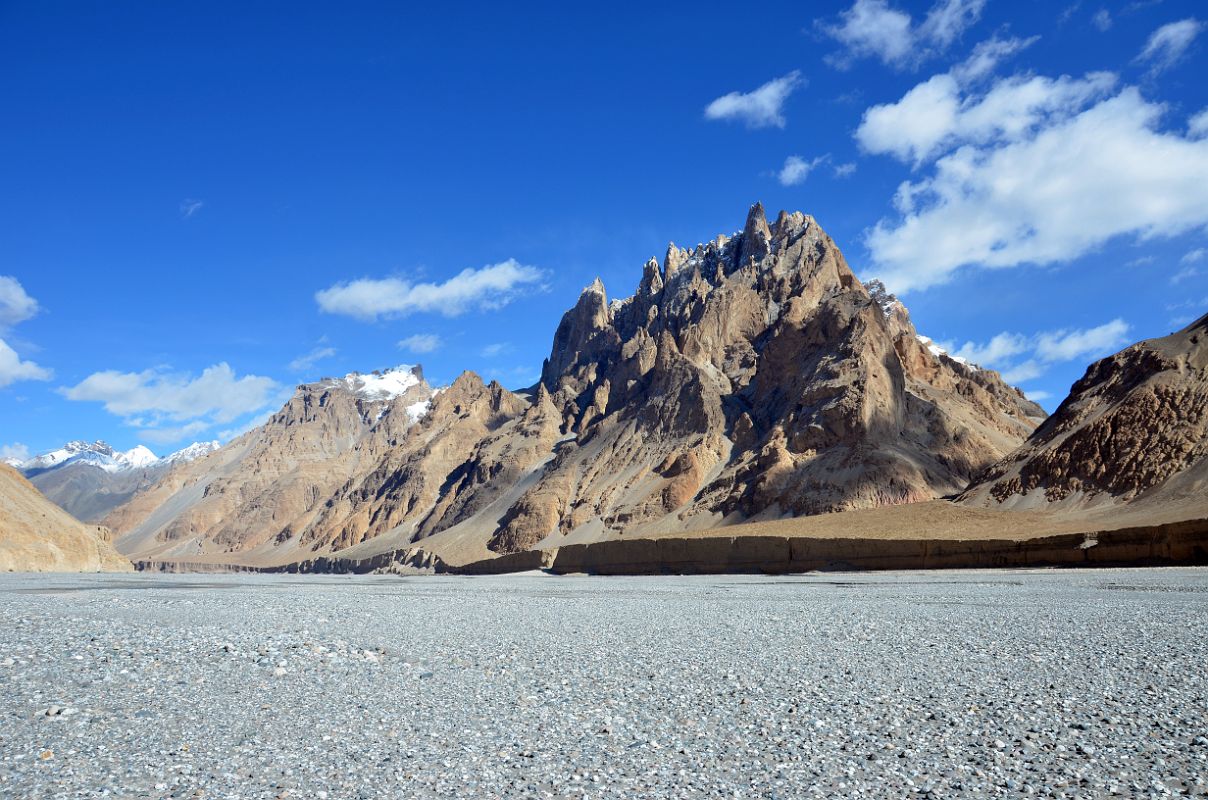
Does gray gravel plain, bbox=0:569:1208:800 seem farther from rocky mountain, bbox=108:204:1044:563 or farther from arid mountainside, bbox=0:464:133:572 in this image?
rocky mountain, bbox=108:204:1044:563

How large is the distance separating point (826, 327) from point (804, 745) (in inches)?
3659

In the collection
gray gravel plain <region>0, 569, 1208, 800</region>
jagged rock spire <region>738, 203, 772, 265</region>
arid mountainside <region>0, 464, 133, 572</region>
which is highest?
jagged rock spire <region>738, 203, 772, 265</region>

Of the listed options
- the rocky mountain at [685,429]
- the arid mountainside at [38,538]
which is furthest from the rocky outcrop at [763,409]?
the arid mountainside at [38,538]

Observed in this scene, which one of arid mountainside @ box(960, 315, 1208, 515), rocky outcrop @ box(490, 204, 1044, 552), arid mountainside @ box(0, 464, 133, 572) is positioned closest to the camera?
arid mountainside @ box(960, 315, 1208, 515)

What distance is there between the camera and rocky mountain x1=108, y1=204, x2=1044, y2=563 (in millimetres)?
82125

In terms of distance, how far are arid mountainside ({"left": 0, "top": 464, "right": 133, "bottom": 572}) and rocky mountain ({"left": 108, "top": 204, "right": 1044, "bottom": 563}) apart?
4301 centimetres

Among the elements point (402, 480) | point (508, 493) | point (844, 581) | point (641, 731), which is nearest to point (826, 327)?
point (508, 493)

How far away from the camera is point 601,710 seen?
374 inches

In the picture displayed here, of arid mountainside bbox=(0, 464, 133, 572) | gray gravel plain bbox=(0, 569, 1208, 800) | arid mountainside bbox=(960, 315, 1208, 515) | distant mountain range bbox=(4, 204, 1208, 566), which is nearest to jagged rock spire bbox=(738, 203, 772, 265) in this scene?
distant mountain range bbox=(4, 204, 1208, 566)

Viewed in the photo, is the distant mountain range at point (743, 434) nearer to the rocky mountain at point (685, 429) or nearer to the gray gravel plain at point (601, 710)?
the rocky mountain at point (685, 429)

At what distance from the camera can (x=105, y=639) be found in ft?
42.0

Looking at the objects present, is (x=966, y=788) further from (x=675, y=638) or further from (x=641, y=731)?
(x=675, y=638)

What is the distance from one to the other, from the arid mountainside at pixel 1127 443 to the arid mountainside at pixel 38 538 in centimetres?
6526

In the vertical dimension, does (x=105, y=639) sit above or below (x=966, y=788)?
above
